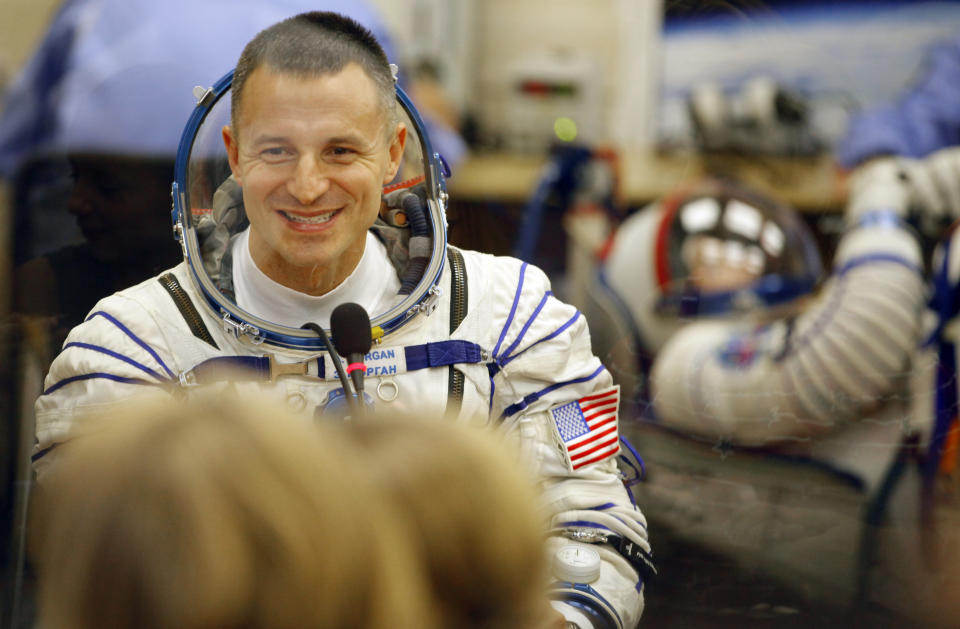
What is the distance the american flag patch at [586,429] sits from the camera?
0.86 m

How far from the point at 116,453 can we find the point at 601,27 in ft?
13.0

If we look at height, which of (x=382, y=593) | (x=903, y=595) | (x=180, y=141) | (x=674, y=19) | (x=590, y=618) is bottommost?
(x=903, y=595)

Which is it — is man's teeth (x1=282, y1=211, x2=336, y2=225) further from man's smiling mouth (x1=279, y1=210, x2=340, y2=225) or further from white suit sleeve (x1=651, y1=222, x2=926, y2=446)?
white suit sleeve (x1=651, y1=222, x2=926, y2=446)

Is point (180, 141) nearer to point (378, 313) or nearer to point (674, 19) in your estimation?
point (378, 313)

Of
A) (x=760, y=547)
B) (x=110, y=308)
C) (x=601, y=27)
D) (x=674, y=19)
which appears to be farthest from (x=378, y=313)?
(x=601, y=27)

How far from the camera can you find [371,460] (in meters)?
0.51

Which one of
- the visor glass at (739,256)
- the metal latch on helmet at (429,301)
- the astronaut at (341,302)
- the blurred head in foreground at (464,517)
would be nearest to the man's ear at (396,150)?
the astronaut at (341,302)

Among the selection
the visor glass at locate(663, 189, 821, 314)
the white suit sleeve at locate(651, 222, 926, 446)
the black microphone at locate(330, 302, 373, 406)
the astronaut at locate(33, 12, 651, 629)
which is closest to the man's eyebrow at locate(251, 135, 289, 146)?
the astronaut at locate(33, 12, 651, 629)

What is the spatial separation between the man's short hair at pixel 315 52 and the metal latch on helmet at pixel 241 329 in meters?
0.16

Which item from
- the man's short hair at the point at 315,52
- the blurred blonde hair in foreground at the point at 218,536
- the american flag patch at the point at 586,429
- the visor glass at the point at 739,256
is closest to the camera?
the blurred blonde hair in foreground at the point at 218,536

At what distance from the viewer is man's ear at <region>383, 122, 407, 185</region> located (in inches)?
32.6

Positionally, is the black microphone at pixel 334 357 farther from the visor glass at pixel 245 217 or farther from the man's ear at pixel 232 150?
the man's ear at pixel 232 150

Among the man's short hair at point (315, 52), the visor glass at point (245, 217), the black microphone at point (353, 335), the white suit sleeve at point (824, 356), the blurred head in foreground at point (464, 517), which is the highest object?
the man's short hair at point (315, 52)

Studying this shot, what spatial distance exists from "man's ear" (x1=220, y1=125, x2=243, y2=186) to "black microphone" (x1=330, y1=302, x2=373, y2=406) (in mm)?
153
